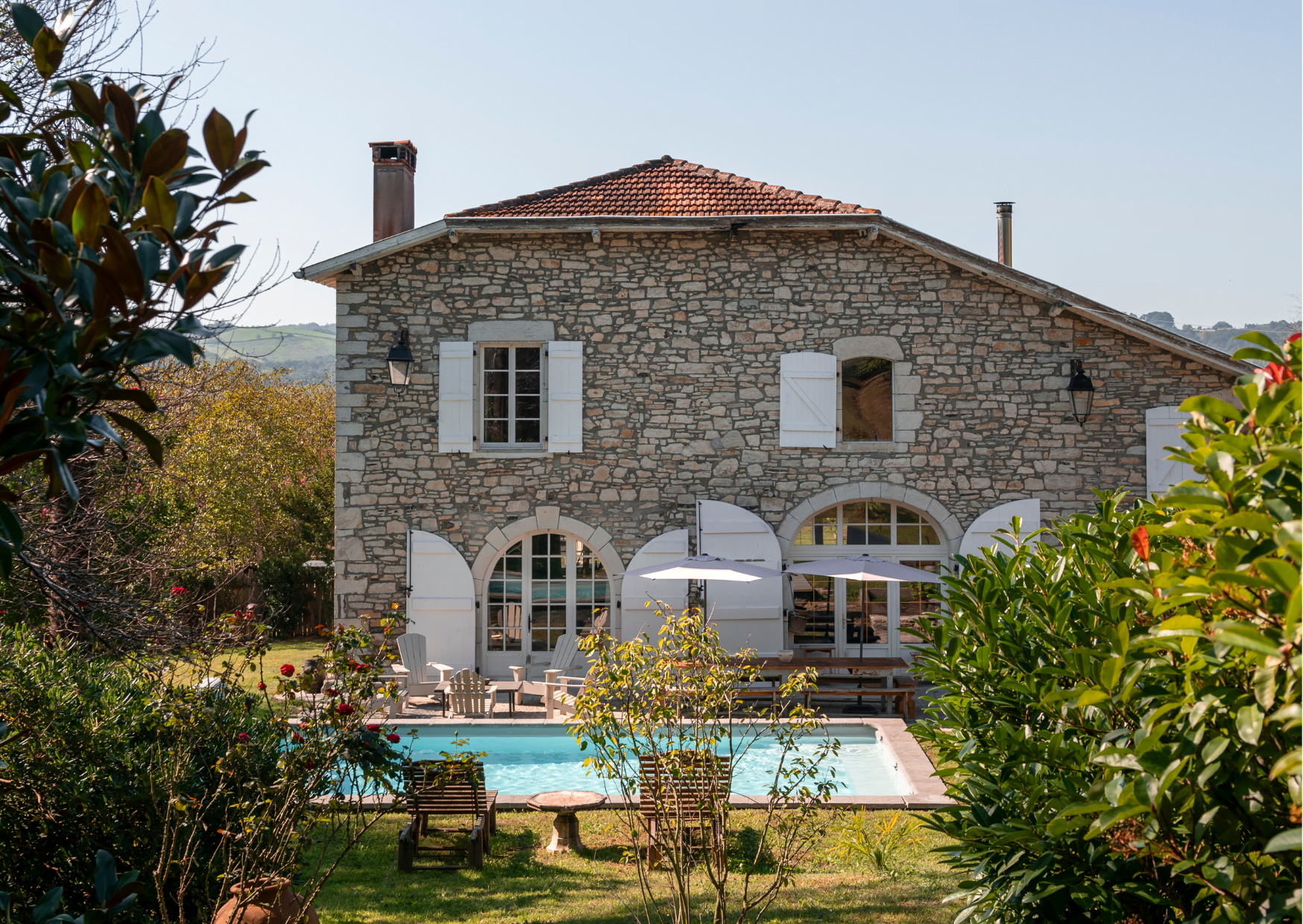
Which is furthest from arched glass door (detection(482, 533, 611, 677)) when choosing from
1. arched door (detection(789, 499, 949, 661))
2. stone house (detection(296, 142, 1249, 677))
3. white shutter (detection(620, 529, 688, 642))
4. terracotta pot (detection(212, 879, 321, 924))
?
terracotta pot (detection(212, 879, 321, 924))

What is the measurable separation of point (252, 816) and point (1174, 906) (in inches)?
137

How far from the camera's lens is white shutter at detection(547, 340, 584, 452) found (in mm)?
11250

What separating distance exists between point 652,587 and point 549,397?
236 centimetres

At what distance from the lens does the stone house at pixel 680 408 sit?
11203 mm

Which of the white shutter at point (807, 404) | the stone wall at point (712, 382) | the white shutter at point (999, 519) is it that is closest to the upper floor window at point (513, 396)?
the stone wall at point (712, 382)

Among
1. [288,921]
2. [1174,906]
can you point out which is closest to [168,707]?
[288,921]

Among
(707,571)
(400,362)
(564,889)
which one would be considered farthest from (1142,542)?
(400,362)

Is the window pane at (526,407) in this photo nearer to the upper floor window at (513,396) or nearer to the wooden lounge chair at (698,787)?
the upper floor window at (513,396)

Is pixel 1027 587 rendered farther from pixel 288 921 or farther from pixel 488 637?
pixel 488 637

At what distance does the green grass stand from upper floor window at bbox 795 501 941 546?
523 centimetres

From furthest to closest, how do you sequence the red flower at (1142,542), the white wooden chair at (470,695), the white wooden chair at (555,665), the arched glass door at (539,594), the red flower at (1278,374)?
the arched glass door at (539,594)
the white wooden chair at (555,665)
the white wooden chair at (470,695)
the red flower at (1142,542)
the red flower at (1278,374)

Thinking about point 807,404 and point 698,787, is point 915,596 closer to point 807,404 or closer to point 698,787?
point 807,404

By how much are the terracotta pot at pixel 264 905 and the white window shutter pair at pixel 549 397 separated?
736 cm

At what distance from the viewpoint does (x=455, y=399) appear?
11219 millimetres
